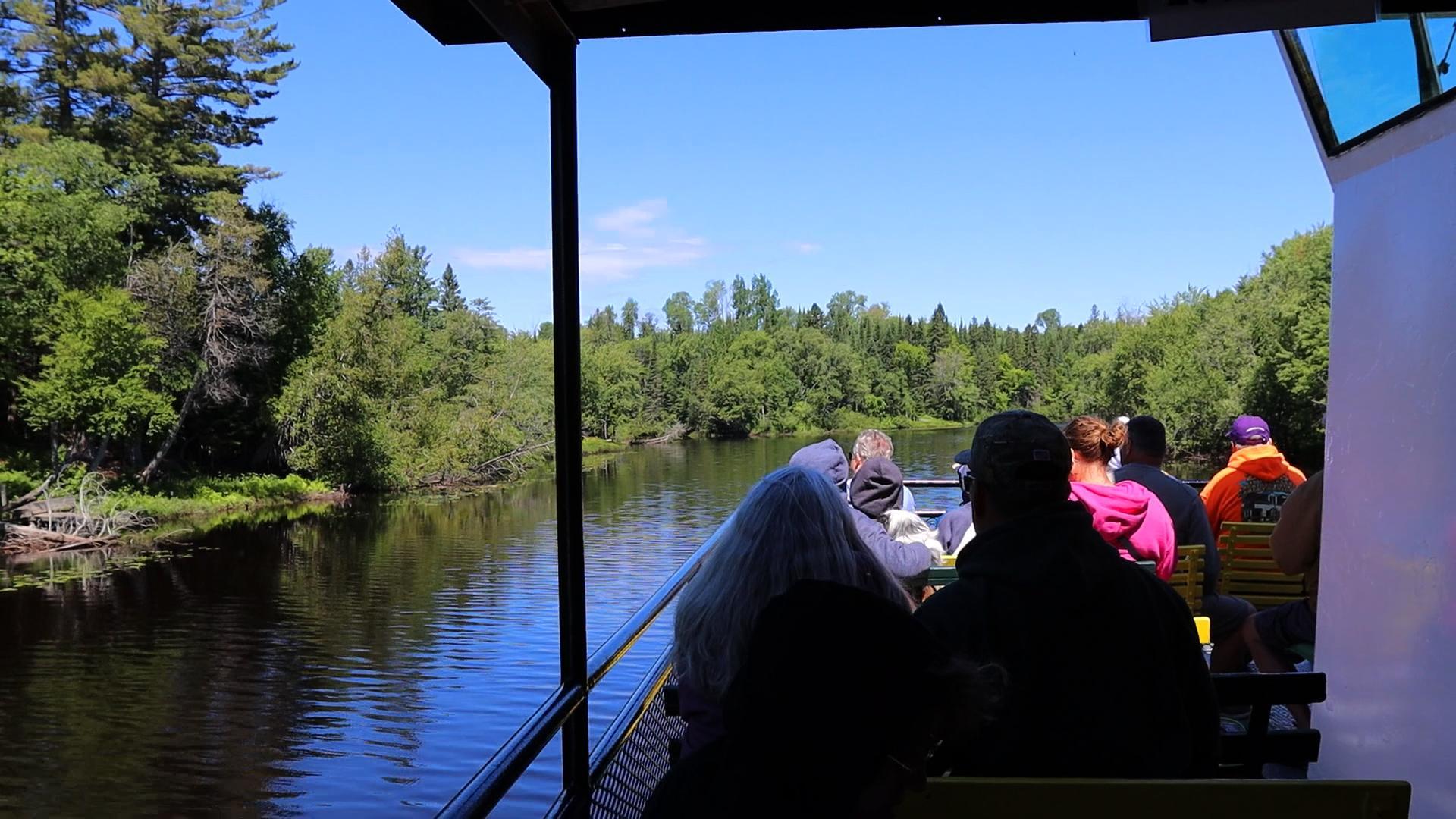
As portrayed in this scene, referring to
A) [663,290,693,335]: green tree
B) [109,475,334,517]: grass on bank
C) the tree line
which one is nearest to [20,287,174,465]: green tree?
[109,475,334,517]: grass on bank

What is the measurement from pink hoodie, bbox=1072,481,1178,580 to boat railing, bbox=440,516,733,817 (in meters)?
1.18

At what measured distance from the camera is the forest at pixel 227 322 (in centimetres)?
3612

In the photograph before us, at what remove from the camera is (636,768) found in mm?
2289

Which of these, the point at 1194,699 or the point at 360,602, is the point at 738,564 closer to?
the point at 1194,699

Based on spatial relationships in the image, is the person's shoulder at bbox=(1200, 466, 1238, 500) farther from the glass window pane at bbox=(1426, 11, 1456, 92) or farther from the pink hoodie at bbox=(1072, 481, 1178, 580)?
the glass window pane at bbox=(1426, 11, 1456, 92)

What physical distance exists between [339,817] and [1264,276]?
50326mm

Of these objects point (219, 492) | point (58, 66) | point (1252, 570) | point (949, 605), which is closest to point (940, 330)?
point (219, 492)

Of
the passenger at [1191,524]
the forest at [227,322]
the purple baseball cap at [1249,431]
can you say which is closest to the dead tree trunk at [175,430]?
the forest at [227,322]

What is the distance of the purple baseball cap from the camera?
15.1 ft

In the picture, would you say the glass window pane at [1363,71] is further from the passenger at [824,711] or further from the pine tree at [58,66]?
the pine tree at [58,66]

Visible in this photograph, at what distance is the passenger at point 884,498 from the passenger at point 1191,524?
73 cm

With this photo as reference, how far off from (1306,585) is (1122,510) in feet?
1.70

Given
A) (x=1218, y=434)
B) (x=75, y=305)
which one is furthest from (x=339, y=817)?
(x=1218, y=434)

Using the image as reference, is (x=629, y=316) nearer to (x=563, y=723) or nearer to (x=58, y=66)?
(x=58, y=66)
